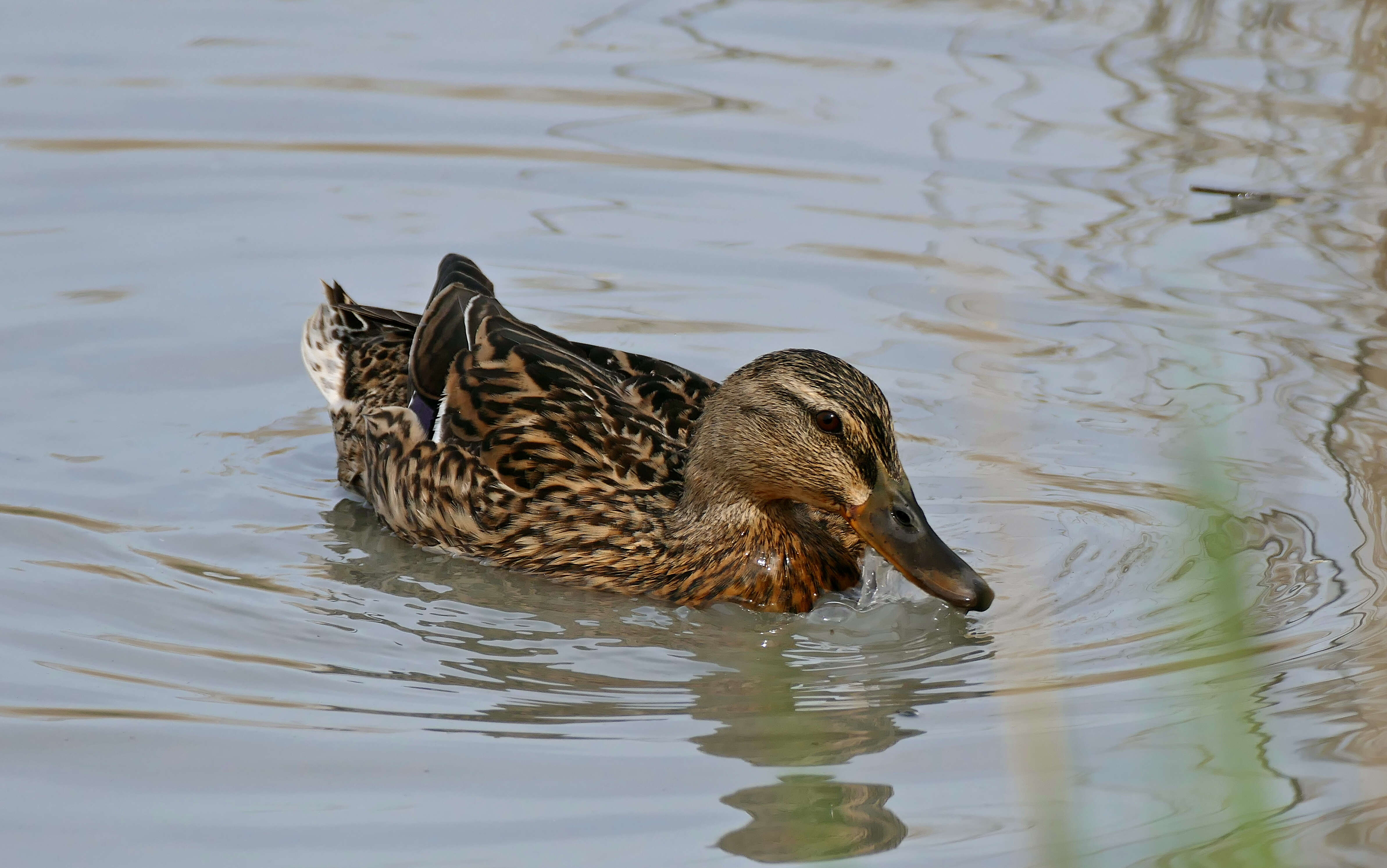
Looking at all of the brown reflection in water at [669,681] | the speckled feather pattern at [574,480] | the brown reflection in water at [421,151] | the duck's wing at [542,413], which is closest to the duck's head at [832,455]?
the speckled feather pattern at [574,480]

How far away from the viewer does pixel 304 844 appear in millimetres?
4520

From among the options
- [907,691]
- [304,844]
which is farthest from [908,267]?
[304,844]

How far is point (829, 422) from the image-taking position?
6113 mm

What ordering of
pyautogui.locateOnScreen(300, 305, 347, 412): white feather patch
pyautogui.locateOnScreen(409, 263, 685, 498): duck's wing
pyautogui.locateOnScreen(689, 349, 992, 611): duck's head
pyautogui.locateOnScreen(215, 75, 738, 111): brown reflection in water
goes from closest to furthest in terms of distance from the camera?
pyautogui.locateOnScreen(689, 349, 992, 611): duck's head
pyautogui.locateOnScreen(409, 263, 685, 498): duck's wing
pyautogui.locateOnScreen(300, 305, 347, 412): white feather patch
pyautogui.locateOnScreen(215, 75, 738, 111): brown reflection in water

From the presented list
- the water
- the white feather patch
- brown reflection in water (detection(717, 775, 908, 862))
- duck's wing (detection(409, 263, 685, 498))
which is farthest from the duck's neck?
the white feather patch

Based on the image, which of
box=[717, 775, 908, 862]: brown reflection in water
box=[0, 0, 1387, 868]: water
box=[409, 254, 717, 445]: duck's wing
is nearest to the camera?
box=[717, 775, 908, 862]: brown reflection in water

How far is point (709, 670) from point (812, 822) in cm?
127

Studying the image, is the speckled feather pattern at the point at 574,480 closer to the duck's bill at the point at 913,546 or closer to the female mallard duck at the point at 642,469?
the female mallard duck at the point at 642,469

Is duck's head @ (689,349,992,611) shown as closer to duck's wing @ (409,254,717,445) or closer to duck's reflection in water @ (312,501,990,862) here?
duck's reflection in water @ (312,501,990,862)

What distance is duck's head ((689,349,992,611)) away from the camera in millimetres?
5914

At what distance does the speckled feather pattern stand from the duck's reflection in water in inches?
4.7

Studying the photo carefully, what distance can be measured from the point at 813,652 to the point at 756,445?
771 millimetres

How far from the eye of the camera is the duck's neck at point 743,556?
6504 mm

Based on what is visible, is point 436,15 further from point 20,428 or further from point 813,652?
point 813,652
